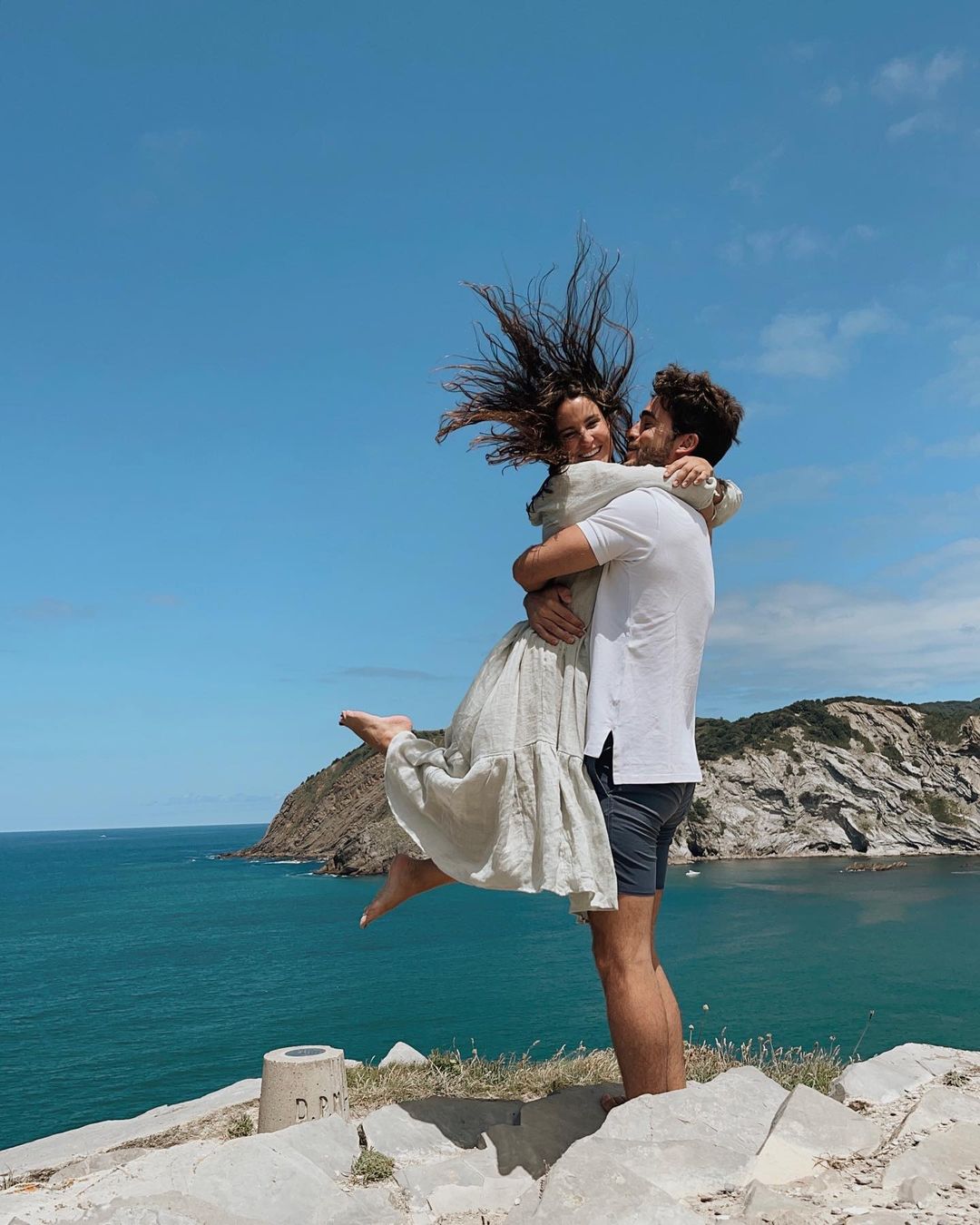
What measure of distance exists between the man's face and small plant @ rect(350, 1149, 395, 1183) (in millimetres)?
2676

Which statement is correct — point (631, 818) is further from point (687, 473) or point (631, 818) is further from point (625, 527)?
point (687, 473)

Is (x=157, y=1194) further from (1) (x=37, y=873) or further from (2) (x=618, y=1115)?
(1) (x=37, y=873)

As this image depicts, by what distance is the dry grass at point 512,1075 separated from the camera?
483 cm

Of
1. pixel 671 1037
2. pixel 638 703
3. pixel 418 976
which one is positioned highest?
pixel 638 703

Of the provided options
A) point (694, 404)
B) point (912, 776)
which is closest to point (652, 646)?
point (694, 404)

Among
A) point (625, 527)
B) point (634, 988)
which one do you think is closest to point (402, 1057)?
point (634, 988)

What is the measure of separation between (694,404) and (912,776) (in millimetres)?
99525

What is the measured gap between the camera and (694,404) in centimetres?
339

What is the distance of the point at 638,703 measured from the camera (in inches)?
122

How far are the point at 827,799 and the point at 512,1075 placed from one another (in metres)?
91.0

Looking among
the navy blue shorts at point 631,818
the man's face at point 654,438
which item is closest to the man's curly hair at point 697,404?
the man's face at point 654,438

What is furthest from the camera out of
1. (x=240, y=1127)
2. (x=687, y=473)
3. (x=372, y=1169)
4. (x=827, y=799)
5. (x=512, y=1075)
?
(x=827, y=799)

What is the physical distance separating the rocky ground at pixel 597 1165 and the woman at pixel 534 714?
0.76 m

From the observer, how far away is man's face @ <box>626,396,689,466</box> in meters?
3.44
